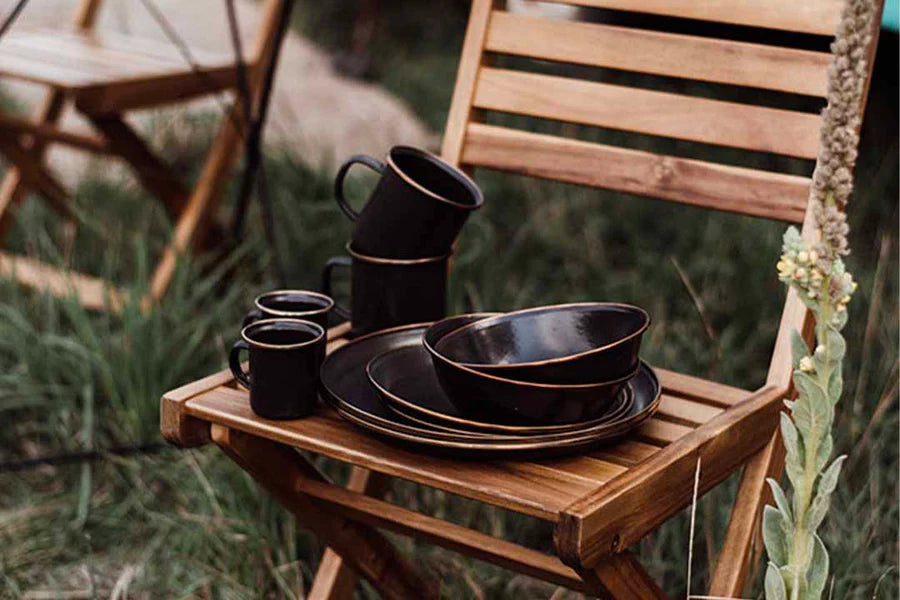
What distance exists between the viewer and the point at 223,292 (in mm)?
3334

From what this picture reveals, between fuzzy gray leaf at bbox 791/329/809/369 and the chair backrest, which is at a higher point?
the chair backrest

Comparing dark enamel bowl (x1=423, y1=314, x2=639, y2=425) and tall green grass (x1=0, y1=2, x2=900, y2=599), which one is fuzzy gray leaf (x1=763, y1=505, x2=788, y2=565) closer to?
dark enamel bowl (x1=423, y1=314, x2=639, y2=425)

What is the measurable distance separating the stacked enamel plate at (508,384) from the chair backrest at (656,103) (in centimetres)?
33

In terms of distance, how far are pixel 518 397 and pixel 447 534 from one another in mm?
285

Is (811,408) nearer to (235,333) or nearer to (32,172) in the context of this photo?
(235,333)

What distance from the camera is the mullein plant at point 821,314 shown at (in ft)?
4.20

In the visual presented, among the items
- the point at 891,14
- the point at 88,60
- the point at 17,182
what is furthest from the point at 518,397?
the point at 17,182

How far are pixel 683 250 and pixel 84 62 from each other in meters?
1.67

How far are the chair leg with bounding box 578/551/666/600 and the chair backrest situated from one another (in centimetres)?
40

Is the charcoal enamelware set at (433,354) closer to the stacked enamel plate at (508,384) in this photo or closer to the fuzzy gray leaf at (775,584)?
the stacked enamel plate at (508,384)

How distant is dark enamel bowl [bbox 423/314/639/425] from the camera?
1480 millimetres

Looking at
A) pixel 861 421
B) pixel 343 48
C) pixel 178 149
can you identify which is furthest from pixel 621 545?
pixel 343 48

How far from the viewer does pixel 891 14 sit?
285cm

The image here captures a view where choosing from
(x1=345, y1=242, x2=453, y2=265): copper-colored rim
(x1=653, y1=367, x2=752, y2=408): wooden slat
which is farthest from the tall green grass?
(x1=345, y1=242, x2=453, y2=265): copper-colored rim
